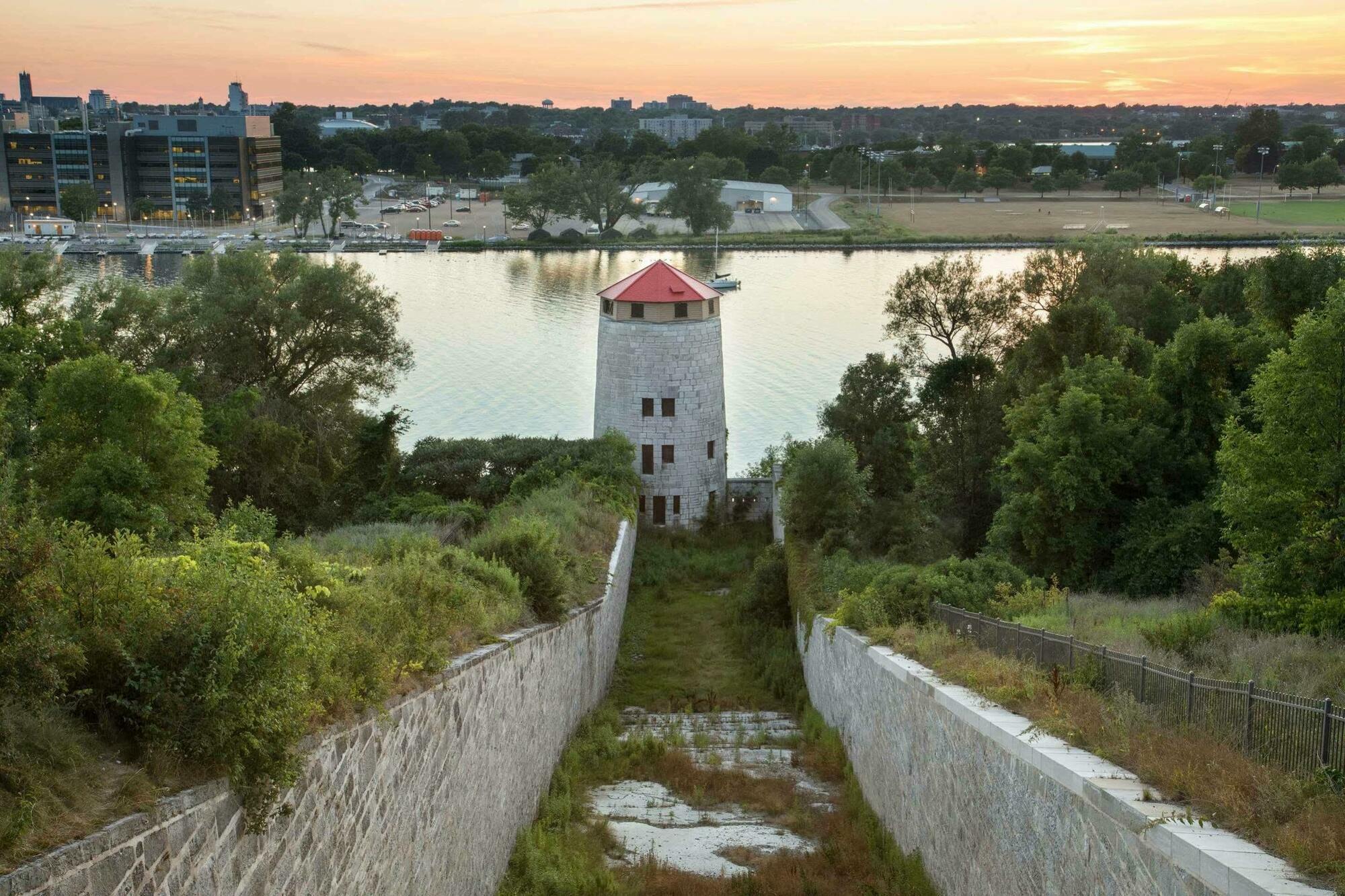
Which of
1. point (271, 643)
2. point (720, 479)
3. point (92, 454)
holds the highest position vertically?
point (271, 643)

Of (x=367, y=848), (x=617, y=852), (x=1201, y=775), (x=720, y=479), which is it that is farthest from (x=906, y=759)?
(x=720, y=479)

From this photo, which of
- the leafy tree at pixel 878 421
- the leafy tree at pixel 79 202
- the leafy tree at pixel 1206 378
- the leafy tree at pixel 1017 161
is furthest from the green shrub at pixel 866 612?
the leafy tree at pixel 1017 161

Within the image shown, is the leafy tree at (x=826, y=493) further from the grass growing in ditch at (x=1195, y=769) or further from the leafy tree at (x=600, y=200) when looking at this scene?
the leafy tree at (x=600, y=200)

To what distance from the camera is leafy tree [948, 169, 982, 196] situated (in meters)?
124

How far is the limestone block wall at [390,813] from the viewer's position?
4.36 m

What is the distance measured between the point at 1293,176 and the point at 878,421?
10139 centimetres

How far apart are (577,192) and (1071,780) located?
9192cm

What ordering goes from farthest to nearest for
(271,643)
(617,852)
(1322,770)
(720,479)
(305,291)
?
(305,291) < (720,479) < (617,852) < (1322,770) < (271,643)

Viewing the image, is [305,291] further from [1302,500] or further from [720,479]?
[1302,500]

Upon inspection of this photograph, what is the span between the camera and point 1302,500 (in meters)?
14.3

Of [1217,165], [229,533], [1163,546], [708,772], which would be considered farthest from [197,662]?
[1217,165]

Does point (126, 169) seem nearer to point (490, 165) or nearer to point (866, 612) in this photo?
point (490, 165)

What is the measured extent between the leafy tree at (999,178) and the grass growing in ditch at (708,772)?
350 ft

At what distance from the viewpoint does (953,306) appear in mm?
39062
